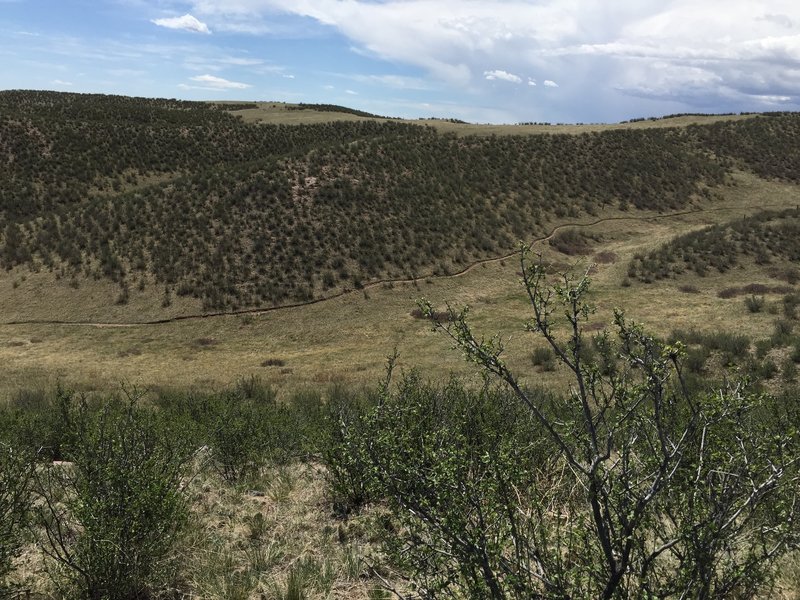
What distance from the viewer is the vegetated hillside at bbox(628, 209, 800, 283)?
31.8 metres

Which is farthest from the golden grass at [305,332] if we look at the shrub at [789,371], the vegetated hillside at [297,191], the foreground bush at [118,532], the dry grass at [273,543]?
the foreground bush at [118,532]

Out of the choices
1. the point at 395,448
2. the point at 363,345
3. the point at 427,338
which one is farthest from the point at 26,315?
the point at 395,448

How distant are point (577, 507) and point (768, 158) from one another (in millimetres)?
66187

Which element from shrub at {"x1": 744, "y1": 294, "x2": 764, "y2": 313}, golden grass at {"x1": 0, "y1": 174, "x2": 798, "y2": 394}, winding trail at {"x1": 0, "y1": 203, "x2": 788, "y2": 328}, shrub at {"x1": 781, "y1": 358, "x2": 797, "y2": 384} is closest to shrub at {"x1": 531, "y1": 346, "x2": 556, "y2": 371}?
golden grass at {"x1": 0, "y1": 174, "x2": 798, "y2": 394}

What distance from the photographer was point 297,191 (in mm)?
37844

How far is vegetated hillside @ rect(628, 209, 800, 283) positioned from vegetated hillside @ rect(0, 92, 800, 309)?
31.5 ft

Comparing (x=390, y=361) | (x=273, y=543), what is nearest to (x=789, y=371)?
(x=390, y=361)

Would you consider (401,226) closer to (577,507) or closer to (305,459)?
(305,459)

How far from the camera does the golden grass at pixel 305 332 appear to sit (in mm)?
20344

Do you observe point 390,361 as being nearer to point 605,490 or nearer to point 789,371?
point 605,490

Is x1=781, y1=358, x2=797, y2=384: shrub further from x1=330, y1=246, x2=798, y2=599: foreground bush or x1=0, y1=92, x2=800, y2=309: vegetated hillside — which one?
x1=0, y1=92, x2=800, y2=309: vegetated hillside

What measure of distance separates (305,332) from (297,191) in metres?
15.5

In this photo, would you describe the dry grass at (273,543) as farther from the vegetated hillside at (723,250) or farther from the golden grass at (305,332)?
the vegetated hillside at (723,250)

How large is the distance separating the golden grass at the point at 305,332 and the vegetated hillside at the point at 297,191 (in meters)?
2.08
